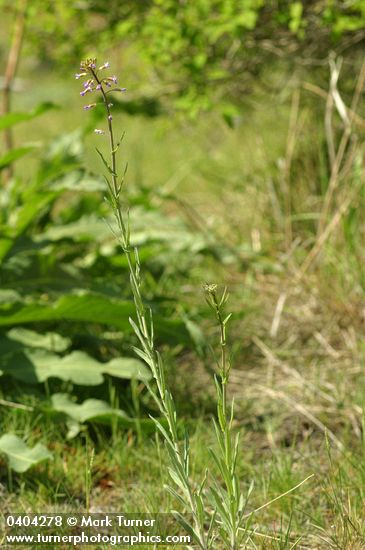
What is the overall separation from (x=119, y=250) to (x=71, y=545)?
168cm

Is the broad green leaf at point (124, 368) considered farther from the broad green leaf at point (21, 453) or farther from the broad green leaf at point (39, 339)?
the broad green leaf at point (21, 453)

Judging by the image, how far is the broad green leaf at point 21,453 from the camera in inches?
78.9

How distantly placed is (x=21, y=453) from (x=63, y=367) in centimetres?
46

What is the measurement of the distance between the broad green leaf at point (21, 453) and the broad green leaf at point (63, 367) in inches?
13.6

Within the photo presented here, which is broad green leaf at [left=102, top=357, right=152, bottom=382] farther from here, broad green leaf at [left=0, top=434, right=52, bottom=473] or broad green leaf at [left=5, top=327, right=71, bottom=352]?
broad green leaf at [left=0, top=434, right=52, bottom=473]

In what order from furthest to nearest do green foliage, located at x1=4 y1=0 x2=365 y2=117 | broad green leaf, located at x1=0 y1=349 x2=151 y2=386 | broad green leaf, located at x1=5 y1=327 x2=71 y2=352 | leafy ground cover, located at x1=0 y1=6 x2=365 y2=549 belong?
green foliage, located at x1=4 y1=0 x2=365 y2=117, broad green leaf, located at x1=5 y1=327 x2=71 y2=352, broad green leaf, located at x1=0 y1=349 x2=151 y2=386, leafy ground cover, located at x1=0 y1=6 x2=365 y2=549

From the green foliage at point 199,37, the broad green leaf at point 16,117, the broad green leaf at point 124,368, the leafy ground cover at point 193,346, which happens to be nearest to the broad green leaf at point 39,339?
the leafy ground cover at point 193,346

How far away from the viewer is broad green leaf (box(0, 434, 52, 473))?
2.00 meters

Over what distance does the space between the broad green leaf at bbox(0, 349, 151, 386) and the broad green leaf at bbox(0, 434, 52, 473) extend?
0.34m

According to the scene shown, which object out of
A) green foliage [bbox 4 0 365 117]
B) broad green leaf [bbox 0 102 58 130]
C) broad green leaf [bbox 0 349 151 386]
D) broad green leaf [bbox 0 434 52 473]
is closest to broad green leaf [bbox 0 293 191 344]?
broad green leaf [bbox 0 349 151 386]

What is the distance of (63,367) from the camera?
246cm

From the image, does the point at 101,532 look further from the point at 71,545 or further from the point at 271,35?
the point at 271,35

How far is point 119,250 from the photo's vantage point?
128 inches

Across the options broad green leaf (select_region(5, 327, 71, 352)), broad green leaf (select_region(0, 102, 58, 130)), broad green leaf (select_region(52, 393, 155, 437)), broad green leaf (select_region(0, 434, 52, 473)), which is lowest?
broad green leaf (select_region(0, 434, 52, 473))
